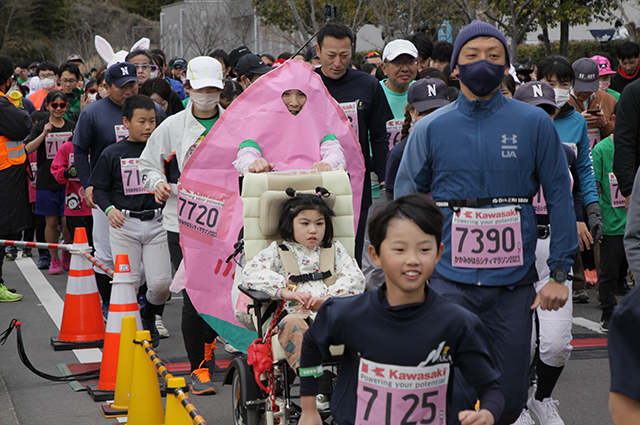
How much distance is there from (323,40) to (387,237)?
359 centimetres

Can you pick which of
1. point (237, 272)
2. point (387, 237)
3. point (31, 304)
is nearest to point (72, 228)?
point (31, 304)

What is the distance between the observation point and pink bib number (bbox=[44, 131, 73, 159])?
10.8 metres

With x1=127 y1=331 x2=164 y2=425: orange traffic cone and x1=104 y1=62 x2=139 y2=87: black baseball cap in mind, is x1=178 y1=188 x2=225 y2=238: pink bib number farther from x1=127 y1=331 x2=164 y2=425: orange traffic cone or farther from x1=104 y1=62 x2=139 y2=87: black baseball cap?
x1=104 y1=62 x2=139 y2=87: black baseball cap

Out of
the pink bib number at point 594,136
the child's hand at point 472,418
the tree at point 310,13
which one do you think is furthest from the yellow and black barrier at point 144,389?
the tree at point 310,13

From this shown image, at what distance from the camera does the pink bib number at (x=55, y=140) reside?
35.5 ft

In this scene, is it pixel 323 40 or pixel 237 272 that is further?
pixel 323 40

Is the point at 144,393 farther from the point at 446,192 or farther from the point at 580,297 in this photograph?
the point at 580,297

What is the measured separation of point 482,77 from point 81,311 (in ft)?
15.6

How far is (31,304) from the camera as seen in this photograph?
925 cm

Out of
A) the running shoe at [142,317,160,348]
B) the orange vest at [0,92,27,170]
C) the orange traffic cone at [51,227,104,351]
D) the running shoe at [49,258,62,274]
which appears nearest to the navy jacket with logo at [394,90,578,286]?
the running shoe at [142,317,160,348]

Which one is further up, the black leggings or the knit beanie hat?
the knit beanie hat

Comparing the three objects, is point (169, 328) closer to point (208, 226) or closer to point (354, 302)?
point (208, 226)

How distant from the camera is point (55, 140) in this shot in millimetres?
10844

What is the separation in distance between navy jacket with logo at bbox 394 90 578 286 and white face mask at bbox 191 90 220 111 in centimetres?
256
